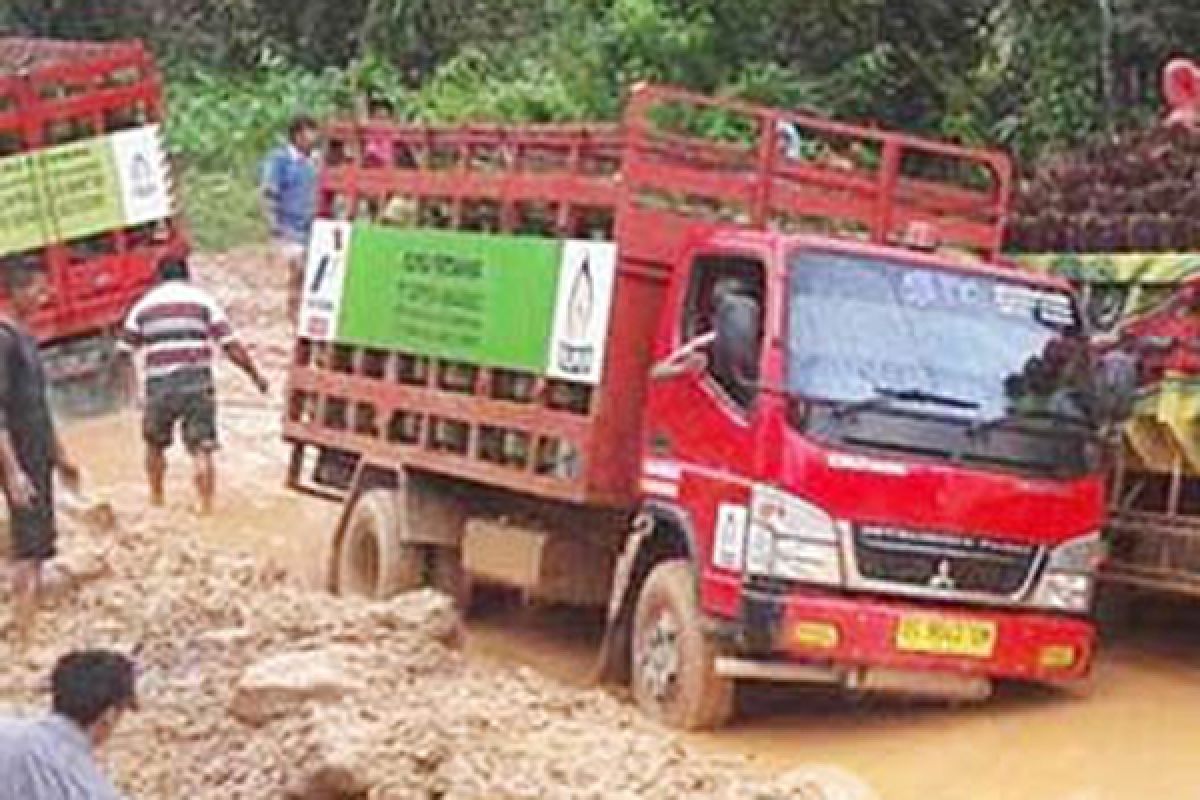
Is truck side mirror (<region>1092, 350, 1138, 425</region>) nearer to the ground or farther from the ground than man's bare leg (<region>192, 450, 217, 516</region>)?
farther from the ground

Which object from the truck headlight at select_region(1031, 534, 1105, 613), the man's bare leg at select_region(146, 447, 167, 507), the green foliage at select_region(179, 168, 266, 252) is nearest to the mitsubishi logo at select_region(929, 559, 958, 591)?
the truck headlight at select_region(1031, 534, 1105, 613)

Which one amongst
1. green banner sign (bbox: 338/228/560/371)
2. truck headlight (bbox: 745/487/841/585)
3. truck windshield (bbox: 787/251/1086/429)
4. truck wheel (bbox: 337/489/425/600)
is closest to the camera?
truck headlight (bbox: 745/487/841/585)

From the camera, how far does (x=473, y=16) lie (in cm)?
2975

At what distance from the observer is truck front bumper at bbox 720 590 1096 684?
32.0 ft

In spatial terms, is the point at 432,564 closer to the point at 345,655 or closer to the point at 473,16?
the point at 345,655

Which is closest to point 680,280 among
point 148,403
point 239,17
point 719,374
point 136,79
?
point 719,374

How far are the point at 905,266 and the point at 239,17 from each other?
878 inches

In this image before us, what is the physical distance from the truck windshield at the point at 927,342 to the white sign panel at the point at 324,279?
4.30 meters

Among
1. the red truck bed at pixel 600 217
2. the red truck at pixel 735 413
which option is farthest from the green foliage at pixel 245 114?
the red truck at pixel 735 413

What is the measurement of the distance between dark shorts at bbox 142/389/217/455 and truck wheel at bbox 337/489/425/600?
68.8 inches

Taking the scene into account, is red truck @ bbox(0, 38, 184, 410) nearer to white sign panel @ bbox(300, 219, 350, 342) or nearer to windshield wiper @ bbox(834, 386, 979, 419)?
white sign panel @ bbox(300, 219, 350, 342)

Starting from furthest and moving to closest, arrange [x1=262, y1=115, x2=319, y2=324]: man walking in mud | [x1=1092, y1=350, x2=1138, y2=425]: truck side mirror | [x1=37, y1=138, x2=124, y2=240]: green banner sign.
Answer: [x1=262, y1=115, x2=319, y2=324]: man walking in mud < [x1=37, y1=138, x2=124, y2=240]: green banner sign < [x1=1092, y1=350, x2=1138, y2=425]: truck side mirror

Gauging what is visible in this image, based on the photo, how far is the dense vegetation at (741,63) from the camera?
61.7 feet

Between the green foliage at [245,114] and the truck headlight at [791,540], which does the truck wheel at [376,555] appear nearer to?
the truck headlight at [791,540]
